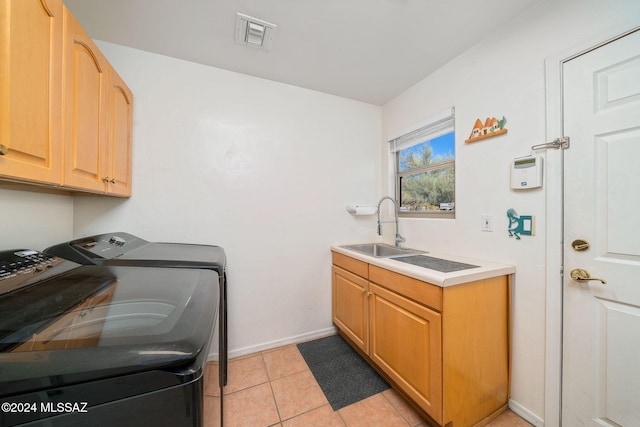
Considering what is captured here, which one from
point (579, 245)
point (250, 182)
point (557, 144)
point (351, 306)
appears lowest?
point (351, 306)

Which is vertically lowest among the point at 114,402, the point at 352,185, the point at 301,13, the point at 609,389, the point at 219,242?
the point at 609,389

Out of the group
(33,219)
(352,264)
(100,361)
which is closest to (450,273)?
(352,264)

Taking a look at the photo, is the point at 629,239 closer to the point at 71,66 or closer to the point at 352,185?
the point at 352,185

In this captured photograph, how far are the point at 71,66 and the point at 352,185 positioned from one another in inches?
80.8

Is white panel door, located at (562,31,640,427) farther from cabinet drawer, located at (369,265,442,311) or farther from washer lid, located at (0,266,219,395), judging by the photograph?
washer lid, located at (0,266,219,395)

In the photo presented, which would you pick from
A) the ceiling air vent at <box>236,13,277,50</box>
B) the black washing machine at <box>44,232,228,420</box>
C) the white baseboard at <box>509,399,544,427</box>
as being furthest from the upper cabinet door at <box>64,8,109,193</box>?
the white baseboard at <box>509,399,544,427</box>

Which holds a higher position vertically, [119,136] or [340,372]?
[119,136]

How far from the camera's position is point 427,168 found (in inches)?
83.0

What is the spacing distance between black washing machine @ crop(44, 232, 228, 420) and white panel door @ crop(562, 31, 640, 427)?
5.84ft

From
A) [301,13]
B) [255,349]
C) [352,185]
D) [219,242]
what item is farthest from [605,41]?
[255,349]

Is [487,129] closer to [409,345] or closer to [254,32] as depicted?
[409,345]

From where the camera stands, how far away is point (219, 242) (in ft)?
6.29

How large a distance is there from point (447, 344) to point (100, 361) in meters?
1.38

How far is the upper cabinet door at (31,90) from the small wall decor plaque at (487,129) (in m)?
2.27
